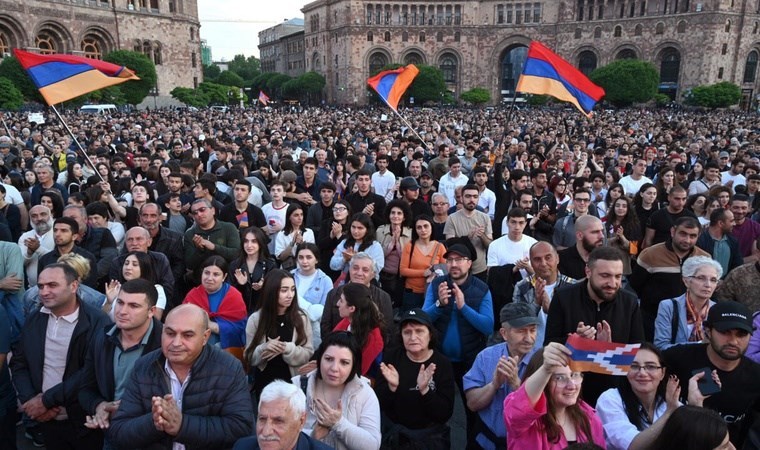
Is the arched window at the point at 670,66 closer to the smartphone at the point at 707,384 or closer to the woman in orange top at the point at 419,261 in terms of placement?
the woman in orange top at the point at 419,261

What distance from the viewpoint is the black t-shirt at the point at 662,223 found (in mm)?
5977

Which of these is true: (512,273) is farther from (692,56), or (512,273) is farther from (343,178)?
(692,56)

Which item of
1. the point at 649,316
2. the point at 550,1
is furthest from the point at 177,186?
the point at 550,1

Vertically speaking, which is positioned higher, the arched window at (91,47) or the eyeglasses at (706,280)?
the arched window at (91,47)

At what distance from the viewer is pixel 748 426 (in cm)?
311

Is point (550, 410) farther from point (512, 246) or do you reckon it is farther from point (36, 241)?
point (36, 241)

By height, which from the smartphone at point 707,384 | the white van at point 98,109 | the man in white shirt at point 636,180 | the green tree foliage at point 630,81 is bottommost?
the smartphone at point 707,384

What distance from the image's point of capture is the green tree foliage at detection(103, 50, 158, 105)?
3647cm

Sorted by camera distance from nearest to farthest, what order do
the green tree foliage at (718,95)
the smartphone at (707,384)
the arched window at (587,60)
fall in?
the smartphone at (707,384), the green tree foliage at (718,95), the arched window at (587,60)

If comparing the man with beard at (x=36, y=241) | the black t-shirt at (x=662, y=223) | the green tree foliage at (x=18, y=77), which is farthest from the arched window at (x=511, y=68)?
the man with beard at (x=36, y=241)

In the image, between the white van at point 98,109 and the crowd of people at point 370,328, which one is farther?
the white van at point 98,109

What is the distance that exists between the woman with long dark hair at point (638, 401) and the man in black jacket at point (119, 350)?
2753 mm

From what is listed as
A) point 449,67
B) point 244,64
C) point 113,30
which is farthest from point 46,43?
point 244,64

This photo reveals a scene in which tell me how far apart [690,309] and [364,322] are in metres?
2.30
